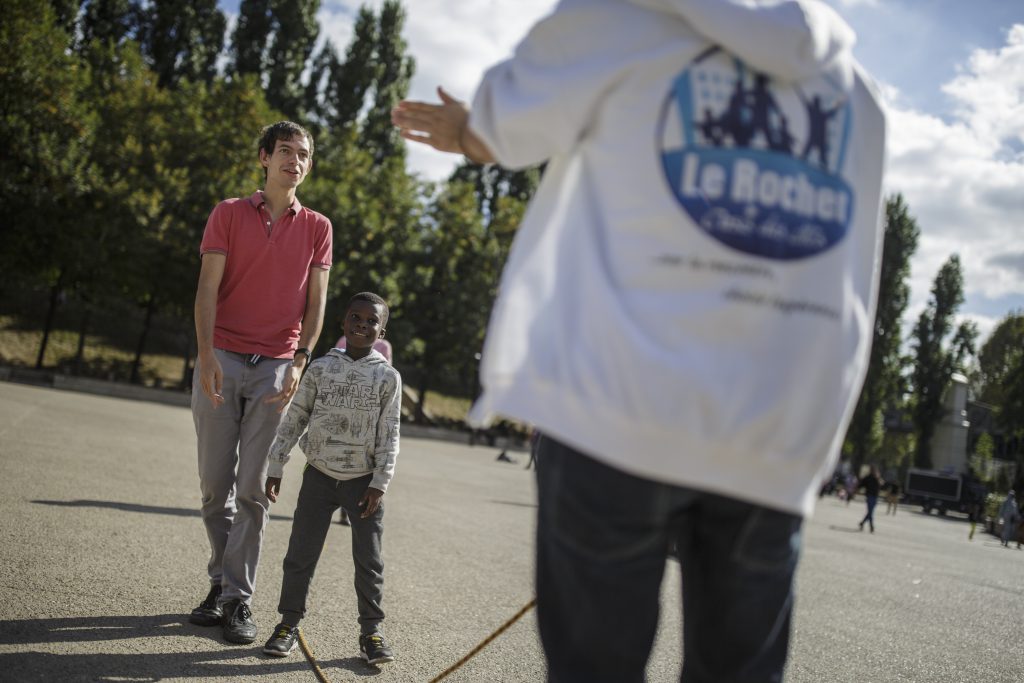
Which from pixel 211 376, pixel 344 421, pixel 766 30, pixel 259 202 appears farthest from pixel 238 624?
pixel 766 30

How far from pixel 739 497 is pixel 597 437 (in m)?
0.29

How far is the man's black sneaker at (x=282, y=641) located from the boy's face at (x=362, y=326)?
1.42m

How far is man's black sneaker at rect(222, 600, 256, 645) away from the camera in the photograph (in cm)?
417

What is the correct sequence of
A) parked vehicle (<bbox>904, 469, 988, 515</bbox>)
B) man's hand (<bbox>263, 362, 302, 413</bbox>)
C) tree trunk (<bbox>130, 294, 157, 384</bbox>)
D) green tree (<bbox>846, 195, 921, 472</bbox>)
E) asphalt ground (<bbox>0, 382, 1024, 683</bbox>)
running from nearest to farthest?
asphalt ground (<bbox>0, 382, 1024, 683</bbox>) → man's hand (<bbox>263, 362, 302, 413</bbox>) → tree trunk (<bbox>130, 294, 157, 384</bbox>) → parked vehicle (<bbox>904, 469, 988, 515</bbox>) → green tree (<bbox>846, 195, 921, 472</bbox>)

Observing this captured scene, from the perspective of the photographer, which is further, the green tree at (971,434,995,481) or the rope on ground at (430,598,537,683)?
the green tree at (971,434,995,481)

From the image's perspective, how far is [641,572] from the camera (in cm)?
164

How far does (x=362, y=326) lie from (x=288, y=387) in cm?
49

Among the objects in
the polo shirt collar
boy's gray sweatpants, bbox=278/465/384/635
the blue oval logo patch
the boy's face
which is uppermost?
the polo shirt collar

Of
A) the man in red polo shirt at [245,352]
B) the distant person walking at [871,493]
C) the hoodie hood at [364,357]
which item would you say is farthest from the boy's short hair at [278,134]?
the distant person walking at [871,493]

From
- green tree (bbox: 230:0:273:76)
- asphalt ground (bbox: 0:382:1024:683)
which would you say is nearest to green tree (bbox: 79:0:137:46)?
green tree (bbox: 230:0:273:76)

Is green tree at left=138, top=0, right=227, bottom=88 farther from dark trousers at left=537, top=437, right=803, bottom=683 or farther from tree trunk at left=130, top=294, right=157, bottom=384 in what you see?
dark trousers at left=537, top=437, right=803, bottom=683

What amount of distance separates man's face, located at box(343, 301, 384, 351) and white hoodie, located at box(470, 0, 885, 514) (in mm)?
2890

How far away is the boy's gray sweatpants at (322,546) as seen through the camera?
4246mm

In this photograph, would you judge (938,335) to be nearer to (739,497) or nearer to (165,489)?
(165,489)
